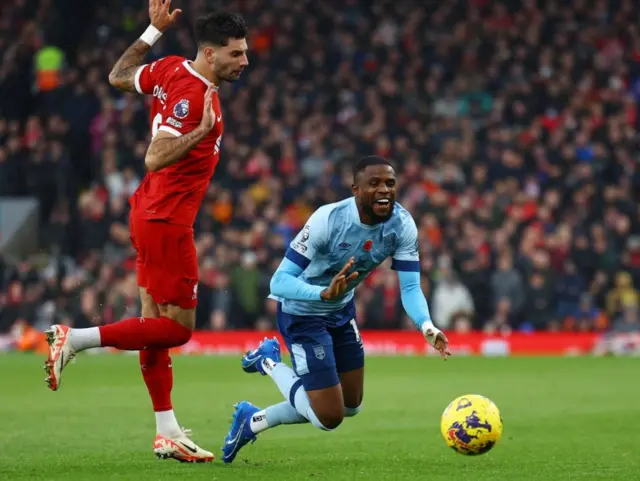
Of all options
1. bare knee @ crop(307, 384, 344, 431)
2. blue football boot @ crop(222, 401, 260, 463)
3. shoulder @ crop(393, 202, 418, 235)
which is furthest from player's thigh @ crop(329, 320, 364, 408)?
shoulder @ crop(393, 202, 418, 235)

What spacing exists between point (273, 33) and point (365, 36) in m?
1.89

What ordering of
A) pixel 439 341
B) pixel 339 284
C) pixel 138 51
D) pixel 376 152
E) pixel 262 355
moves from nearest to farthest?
pixel 339 284
pixel 439 341
pixel 138 51
pixel 262 355
pixel 376 152

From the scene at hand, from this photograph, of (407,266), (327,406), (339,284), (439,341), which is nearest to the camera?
(339,284)

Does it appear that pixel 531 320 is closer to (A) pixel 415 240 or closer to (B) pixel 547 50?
(B) pixel 547 50

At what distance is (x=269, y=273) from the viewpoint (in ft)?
72.1

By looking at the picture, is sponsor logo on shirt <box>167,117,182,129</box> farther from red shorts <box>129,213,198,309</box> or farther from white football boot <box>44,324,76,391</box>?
white football boot <box>44,324,76,391</box>

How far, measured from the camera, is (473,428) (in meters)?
8.20

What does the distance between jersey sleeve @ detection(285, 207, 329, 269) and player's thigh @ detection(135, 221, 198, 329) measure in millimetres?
745

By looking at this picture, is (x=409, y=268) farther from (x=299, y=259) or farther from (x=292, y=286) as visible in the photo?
(x=292, y=286)

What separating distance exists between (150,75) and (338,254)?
175 cm

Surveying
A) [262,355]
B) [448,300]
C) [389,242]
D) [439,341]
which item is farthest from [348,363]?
[448,300]

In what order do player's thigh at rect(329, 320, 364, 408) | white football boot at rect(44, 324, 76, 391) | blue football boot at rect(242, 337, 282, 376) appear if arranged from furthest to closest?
blue football boot at rect(242, 337, 282, 376)
player's thigh at rect(329, 320, 364, 408)
white football boot at rect(44, 324, 76, 391)

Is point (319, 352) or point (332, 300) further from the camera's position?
point (319, 352)

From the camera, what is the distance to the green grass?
8.25 m
